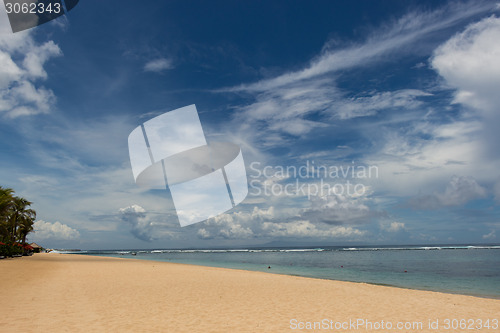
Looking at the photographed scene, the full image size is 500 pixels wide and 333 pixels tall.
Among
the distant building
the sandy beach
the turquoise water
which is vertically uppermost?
the sandy beach

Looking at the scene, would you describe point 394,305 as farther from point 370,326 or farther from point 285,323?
point 285,323

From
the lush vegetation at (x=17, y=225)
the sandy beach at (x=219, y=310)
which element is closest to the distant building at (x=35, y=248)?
the lush vegetation at (x=17, y=225)

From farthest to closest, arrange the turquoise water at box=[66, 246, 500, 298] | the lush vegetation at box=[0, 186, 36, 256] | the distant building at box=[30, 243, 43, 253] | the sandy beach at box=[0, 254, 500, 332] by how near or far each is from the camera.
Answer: the distant building at box=[30, 243, 43, 253]
the lush vegetation at box=[0, 186, 36, 256]
the turquoise water at box=[66, 246, 500, 298]
the sandy beach at box=[0, 254, 500, 332]

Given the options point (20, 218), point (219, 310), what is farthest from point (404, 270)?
point (20, 218)

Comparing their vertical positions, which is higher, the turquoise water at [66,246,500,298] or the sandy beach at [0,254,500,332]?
the sandy beach at [0,254,500,332]

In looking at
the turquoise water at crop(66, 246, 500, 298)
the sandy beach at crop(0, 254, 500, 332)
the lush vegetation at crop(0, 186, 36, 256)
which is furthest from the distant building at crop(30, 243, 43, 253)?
the sandy beach at crop(0, 254, 500, 332)

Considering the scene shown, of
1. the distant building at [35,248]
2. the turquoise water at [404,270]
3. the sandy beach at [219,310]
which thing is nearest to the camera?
the sandy beach at [219,310]

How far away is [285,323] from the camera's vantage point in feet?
30.4

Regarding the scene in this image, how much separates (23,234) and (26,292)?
69875 millimetres

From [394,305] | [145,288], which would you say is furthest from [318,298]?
[145,288]

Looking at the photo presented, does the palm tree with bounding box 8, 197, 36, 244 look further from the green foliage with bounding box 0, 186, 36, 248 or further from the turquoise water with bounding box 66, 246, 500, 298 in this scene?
the turquoise water with bounding box 66, 246, 500, 298

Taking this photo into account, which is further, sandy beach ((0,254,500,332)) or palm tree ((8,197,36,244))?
palm tree ((8,197,36,244))

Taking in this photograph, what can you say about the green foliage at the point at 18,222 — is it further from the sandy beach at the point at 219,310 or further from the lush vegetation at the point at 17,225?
the sandy beach at the point at 219,310

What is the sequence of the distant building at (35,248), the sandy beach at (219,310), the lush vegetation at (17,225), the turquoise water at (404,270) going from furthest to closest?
the distant building at (35,248)
the lush vegetation at (17,225)
the turquoise water at (404,270)
the sandy beach at (219,310)
